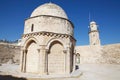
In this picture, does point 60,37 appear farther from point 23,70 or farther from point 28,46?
point 23,70

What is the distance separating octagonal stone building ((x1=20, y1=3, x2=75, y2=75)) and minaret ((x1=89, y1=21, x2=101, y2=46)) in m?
21.9

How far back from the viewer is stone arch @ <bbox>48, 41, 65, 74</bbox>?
13.3 m

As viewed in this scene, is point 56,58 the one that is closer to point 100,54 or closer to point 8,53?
point 100,54

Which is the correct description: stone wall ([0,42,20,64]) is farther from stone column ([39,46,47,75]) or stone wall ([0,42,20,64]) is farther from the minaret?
the minaret

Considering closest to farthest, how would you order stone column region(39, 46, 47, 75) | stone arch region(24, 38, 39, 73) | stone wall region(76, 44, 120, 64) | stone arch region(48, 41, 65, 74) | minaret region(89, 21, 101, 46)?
stone column region(39, 46, 47, 75) → stone arch region(48, 41, 65, 74) → stone arch region(24, 38, 39, 73) → stone wall region(76, 44, 120, 64) → minaret region(89, 21, 101, 46)

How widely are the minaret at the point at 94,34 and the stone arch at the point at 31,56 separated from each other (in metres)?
24.5

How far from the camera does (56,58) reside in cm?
1362

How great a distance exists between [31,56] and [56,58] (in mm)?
2893

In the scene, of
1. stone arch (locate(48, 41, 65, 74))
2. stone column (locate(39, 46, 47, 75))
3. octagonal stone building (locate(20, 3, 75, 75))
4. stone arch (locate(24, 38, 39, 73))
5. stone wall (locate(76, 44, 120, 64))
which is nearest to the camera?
stone column (locate(39, 46, 47, 75))

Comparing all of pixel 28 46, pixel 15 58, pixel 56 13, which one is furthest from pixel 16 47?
pixel 56 13

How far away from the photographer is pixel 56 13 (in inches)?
588

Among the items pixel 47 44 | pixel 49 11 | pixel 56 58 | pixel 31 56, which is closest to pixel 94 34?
pixel 49 11

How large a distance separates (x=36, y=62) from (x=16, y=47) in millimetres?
18907

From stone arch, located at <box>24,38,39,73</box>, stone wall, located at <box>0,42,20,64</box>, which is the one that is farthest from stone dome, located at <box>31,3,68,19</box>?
stone wall, located at <box>0,42,20,64</box>
